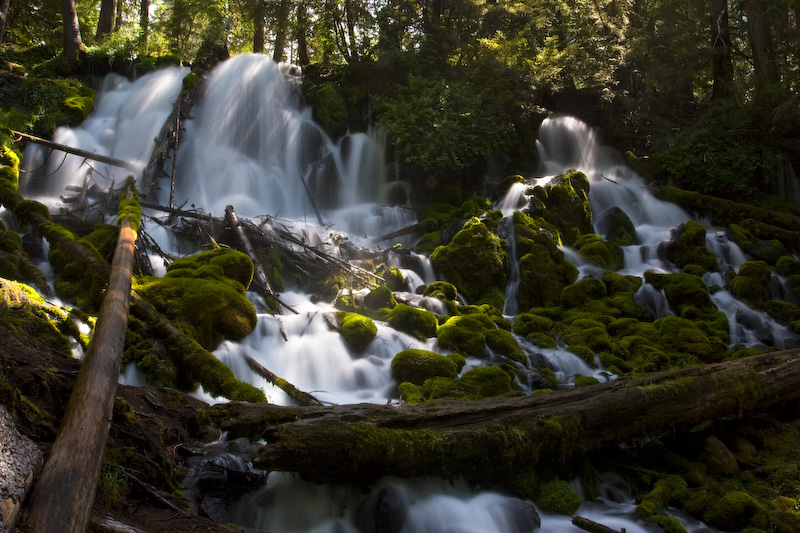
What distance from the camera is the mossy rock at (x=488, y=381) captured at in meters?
7.57

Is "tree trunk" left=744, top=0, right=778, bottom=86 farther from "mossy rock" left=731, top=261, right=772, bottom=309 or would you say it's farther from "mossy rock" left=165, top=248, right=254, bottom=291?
"mossy rock" left=165, top=248, right=254, bottom=291

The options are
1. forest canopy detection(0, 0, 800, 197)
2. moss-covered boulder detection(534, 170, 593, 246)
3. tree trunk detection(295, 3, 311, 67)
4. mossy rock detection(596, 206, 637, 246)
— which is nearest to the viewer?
moss-covered boulder detection(534, 170, 593, 246)

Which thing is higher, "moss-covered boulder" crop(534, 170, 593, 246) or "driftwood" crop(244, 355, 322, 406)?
"moss-covered boulder" crop(534, 170, 593, 246)

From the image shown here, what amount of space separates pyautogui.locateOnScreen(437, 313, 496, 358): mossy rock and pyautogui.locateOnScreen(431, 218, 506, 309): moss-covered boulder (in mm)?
2582

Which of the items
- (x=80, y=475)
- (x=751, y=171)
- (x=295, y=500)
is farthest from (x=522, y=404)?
(x=751, y=171)

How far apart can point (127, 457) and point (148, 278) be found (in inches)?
178

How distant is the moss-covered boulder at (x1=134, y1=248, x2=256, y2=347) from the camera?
281 inches

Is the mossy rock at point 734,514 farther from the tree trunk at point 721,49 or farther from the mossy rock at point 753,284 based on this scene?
the tree trunk at point 721,49

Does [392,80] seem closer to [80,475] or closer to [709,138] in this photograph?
[709,138]

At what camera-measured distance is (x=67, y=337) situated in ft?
18.4

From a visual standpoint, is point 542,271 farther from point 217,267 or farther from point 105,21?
point 105,21

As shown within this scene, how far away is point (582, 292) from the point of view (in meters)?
12.1

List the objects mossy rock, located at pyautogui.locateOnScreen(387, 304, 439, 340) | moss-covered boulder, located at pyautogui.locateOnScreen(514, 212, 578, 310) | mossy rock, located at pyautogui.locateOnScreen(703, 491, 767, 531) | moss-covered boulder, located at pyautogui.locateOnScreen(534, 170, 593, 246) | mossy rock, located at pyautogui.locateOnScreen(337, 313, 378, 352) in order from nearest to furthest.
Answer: mossy rock, located at pyautogui.locateOnScreen(703, 491, 767, 531) < mossy rock, located at pyautogui.locateOnScreen(337, 313, 378, 352) < mossy rock, located at pyautogui.locateOnScreen(387, 304, 439, 340) < moss-covered boulder, located at pyautogui.locateOnScreen(514, 212, 578, 310) < moss-covered boulder, located at pyautogui.locateOnScreen(534, 170, 593, 246)

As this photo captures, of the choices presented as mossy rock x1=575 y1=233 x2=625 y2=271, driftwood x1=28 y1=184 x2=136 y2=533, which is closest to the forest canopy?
mossy rock x1=575 y1=233 x2=625 y2=271
